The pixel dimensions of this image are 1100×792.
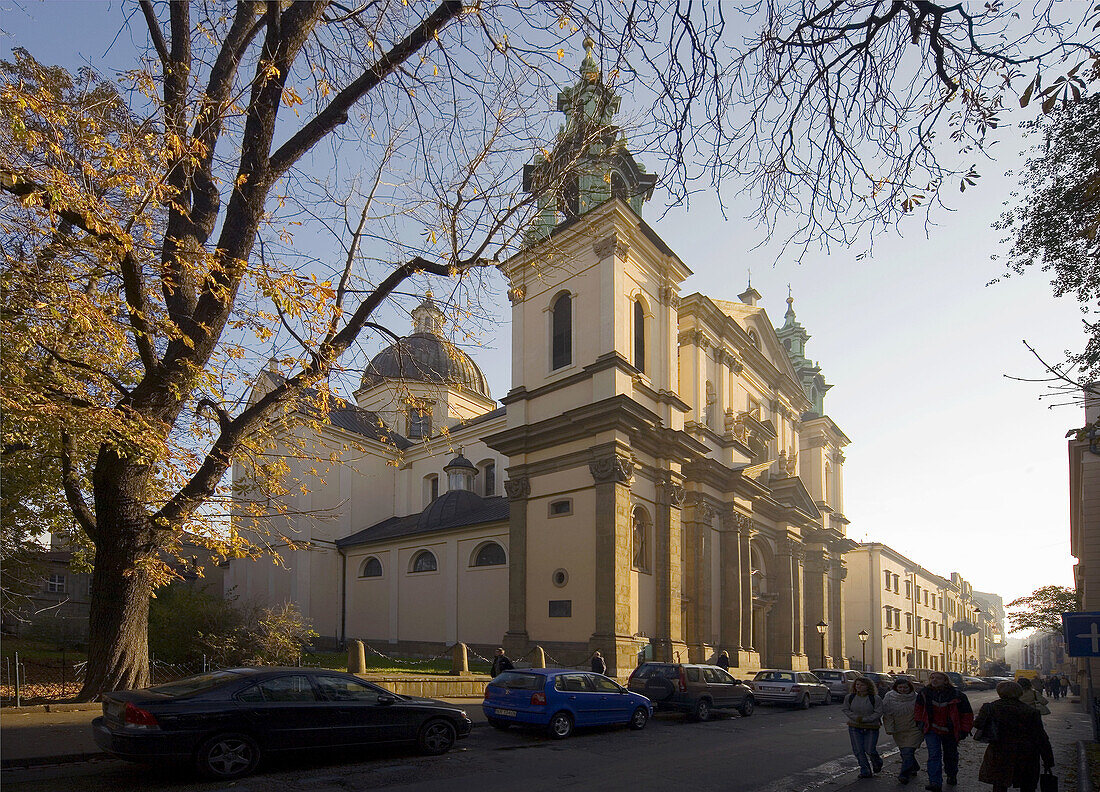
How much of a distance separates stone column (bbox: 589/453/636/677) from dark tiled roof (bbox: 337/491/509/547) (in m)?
7.21

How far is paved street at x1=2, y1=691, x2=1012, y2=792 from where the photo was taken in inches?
356

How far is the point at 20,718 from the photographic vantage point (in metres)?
11.8

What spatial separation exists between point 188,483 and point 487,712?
670 cm

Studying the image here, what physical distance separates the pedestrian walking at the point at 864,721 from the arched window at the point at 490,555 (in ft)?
72.7

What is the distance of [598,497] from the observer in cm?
2650

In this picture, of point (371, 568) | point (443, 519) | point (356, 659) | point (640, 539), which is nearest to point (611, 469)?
point (640, 539)

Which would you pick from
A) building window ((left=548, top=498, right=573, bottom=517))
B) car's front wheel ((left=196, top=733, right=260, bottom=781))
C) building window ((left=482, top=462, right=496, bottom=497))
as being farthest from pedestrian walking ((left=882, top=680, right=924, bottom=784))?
building window ((left=482, top=462, right=496, bottom=497))

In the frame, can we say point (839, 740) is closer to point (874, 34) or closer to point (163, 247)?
point (874, 34)

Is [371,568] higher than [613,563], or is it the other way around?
[613,563]

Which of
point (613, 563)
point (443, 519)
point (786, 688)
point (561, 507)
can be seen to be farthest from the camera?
point (443, 519)

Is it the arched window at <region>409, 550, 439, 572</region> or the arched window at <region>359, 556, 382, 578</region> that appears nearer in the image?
the arched window at <region>409, 550, 439, 572</region>

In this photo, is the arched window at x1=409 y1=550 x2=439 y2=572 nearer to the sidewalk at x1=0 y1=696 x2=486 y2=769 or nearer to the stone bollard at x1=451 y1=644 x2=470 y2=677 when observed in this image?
the stone bollard at x1=451 y1=644 x2=470 y2=677

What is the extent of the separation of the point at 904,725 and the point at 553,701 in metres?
5.86

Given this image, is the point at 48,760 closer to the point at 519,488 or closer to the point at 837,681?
the point at 519,488
